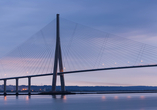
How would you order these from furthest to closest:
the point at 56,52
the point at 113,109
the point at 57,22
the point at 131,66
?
the point at 57,22
the point at 56,52
the point at 131,66
the point at 113,109

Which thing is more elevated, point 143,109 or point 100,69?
point 100,69

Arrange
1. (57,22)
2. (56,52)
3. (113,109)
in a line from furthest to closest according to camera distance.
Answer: (57,22) → (56,52) → (113,109)

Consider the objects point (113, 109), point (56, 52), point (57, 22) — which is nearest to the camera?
point (113, 109)

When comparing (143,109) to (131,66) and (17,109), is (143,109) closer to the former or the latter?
(17,109)

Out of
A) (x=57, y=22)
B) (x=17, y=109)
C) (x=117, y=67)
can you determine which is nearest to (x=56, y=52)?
(x=57, y=22)

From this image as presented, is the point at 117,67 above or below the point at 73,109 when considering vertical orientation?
above

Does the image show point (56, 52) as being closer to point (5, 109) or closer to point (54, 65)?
point (54, 65)

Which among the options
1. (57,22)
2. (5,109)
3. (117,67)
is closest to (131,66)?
(117,67)

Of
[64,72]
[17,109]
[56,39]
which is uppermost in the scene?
[56,39]

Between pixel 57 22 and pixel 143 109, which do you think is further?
pixel 57 22
